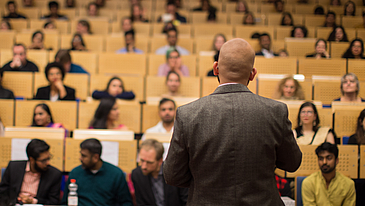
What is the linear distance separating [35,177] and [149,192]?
84 cm

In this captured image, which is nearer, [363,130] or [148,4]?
[363,130]

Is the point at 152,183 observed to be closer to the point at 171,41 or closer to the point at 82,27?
the point at 171,41

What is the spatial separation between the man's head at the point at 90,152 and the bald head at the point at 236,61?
1705 mm

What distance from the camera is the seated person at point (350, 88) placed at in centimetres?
356

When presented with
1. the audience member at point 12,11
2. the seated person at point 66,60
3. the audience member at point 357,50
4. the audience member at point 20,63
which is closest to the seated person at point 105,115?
the seated person at point 66,60

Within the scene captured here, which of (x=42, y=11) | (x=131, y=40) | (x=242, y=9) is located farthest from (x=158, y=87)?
(x=42, y=11)

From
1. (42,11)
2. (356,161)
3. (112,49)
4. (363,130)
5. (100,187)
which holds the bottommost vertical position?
(100,187)

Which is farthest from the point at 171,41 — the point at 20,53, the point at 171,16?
the point at 20,53

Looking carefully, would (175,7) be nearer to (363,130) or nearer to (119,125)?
(119,125)

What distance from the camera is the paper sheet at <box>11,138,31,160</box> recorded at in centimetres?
300

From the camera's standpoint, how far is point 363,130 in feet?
10.6

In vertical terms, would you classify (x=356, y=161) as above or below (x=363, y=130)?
below

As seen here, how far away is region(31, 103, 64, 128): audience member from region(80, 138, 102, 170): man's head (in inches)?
32.7

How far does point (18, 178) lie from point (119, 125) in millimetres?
1100
